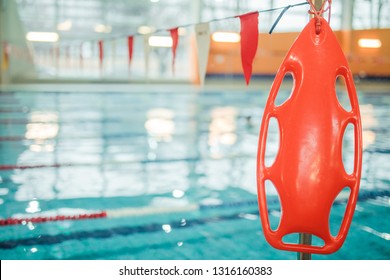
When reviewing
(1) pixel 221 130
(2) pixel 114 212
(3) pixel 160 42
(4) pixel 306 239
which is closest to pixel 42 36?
(3) pixel 160 42

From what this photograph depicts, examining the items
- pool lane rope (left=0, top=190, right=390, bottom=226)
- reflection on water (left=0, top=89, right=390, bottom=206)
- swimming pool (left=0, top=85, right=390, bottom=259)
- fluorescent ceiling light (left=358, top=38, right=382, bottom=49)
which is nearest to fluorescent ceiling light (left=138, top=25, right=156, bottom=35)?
fluorescent ceiling light (left=358, top=38, right=382, bottom=49)

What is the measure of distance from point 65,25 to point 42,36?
122 centimetres

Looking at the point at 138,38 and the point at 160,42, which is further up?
the point at 138,38

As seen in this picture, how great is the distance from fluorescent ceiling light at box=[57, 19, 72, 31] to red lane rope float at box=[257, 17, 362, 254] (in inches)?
838

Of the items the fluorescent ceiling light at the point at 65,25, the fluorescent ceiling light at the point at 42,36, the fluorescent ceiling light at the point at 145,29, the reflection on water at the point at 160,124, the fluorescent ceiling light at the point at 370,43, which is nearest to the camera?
the reflection on water at the point at 160,124

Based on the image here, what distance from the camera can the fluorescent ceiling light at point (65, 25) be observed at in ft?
70.1

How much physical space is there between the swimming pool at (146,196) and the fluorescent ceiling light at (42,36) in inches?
579

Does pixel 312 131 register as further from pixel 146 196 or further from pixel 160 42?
pixel 160 42

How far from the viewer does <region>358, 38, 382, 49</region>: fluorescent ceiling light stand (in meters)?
17.2

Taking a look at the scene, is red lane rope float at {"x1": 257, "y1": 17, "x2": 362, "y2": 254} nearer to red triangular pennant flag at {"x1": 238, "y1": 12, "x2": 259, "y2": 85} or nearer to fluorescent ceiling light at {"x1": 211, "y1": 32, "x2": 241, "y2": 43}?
red triangular pennant flag at {"x1": 238, "y1": 12, "x2": 259, "y2": 85}

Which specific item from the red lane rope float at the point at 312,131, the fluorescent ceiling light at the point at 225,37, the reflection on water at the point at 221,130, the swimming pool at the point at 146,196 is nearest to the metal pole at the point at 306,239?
the red lane rope float at the point at 312,131

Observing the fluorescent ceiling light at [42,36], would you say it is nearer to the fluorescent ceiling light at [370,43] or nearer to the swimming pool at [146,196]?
the fluorescent ceiling light at [370,43]

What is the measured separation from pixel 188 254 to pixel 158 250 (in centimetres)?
18

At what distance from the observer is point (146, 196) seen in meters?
3.70
